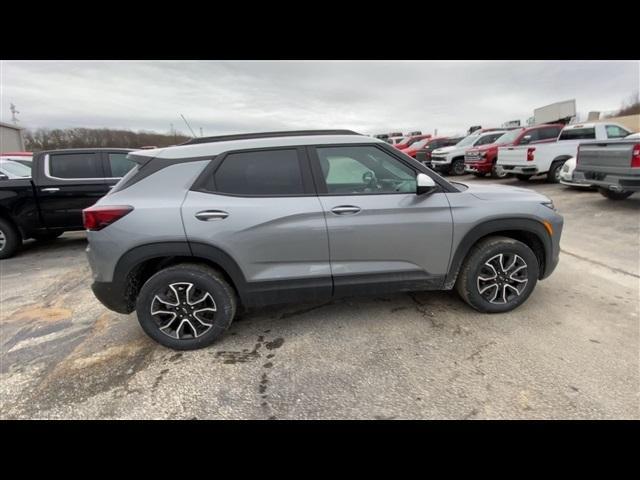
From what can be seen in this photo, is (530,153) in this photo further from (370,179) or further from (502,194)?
(370,179)

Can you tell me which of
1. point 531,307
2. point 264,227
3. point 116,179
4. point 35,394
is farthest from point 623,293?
point 116,179

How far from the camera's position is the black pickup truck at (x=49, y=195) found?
17.4 feet

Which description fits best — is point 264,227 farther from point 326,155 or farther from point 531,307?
point 531,307

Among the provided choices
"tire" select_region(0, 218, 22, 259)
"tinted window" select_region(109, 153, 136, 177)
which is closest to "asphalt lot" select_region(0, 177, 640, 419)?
"tire" select_region(0, 218, 22, 259)

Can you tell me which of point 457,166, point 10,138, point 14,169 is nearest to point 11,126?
point 10,138

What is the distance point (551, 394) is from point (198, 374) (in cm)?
236

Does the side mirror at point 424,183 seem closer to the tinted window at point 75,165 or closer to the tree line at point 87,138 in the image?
the tinted window at point 75,165

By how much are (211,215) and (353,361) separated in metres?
1.54

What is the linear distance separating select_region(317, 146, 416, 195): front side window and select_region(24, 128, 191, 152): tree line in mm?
21863

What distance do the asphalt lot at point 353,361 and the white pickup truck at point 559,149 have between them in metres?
7.20

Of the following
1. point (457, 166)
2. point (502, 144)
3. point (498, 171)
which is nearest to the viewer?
point (498, 171)

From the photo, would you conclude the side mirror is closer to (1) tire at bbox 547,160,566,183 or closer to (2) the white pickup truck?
(2) the white pickup truck

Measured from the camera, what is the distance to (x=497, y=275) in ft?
9.98

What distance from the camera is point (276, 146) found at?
9.12 ft
